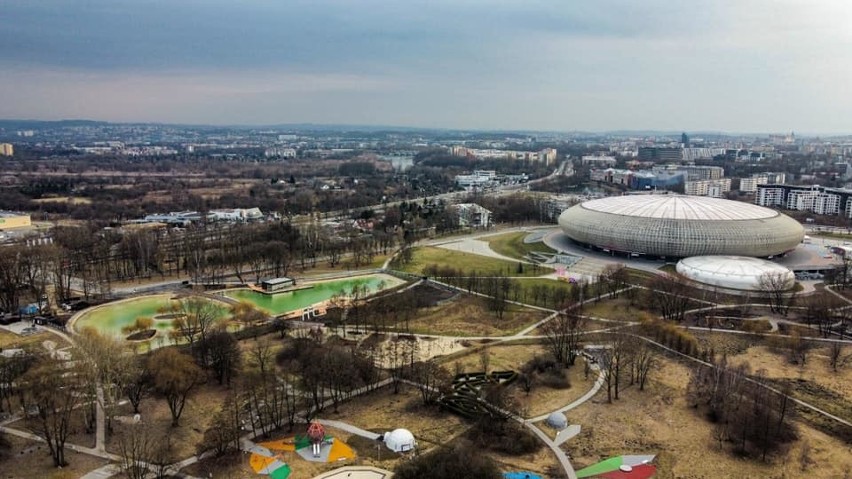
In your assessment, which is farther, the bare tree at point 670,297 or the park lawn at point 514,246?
the park lawn at point 514,246

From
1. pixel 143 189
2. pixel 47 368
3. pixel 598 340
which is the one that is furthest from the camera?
pixel 143 189

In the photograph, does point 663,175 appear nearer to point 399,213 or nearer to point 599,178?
point 599,178

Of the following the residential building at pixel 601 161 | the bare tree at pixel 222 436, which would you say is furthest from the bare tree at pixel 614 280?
the residential building at pixel 601 161

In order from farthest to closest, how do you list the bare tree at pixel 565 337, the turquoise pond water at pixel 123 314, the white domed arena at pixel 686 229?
the white domed arena at pixel 686 229
the turquoise pond water at pixel 123 314
the bare tree at pixel 565 337

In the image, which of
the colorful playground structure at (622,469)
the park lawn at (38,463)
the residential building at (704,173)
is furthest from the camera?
the residential building at (704,173)

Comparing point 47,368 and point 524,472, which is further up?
point 47,368

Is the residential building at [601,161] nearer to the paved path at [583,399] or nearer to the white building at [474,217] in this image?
the white building at [474,217]

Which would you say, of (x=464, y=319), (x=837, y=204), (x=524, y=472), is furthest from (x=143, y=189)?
(x=837, y=204)

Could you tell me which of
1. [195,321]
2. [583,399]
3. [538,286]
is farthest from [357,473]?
[538,286]
